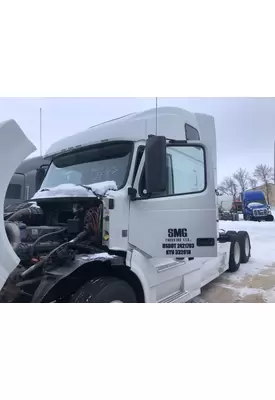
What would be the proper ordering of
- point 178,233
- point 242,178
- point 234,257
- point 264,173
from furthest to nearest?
point 234,257 < point 242,178 < point 264,173 < point 178,233

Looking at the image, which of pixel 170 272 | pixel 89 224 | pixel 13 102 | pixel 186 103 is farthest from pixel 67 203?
pixel 186 103

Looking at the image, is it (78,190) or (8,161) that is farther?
(78,190)

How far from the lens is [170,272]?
296cm

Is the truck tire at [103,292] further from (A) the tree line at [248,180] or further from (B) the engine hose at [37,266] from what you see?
(A) the tree line at [248,180]

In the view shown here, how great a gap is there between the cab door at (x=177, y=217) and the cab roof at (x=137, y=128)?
27cm

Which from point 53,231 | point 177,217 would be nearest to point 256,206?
point 177,217

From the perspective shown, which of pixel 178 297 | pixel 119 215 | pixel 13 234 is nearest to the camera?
pixel 13 234

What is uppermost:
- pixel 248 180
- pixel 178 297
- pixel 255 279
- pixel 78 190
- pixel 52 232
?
pixel 248 180

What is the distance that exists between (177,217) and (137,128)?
36.2 inches

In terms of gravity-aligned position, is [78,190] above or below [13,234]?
above

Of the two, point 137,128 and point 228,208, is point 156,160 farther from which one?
point 228,208

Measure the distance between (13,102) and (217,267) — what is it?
128 inches

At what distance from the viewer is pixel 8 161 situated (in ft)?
6.76

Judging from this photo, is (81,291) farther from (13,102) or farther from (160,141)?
(13,102)
